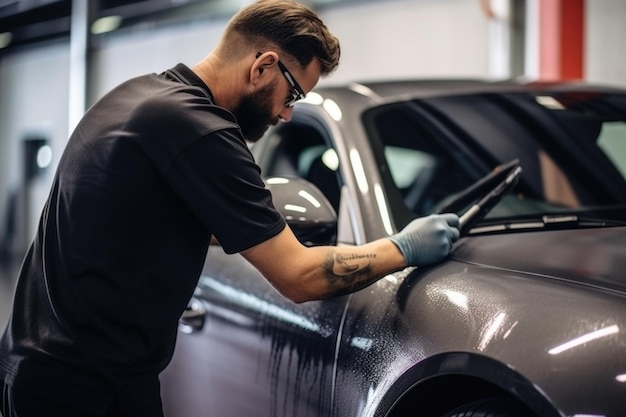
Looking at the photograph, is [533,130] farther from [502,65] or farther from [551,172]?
[502,65]

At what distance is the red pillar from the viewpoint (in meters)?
5.42

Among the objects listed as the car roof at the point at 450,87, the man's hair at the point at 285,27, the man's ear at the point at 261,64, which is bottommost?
the car roof at the point at 450,87

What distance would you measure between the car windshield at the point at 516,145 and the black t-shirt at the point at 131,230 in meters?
0.78

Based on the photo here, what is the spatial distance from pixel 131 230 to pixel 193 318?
88 centimetres

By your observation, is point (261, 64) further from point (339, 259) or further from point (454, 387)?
point (454, 387)

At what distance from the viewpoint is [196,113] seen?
5.55 feet

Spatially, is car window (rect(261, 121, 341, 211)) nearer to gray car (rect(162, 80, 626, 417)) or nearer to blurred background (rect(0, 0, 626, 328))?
gray car (rect(162, 80, 626, 417))

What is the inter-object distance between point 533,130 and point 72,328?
4.81 feet

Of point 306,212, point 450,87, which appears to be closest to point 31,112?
point 450,87

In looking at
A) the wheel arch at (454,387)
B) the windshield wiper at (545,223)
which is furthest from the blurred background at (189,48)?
the wheel arch at (454,387)

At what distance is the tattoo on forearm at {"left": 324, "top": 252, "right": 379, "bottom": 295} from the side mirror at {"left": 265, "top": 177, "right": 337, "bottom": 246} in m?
0.27

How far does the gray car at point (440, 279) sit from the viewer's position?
1.57 metres

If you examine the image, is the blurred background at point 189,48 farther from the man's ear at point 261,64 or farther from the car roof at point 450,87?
the man's ear at point 261,64

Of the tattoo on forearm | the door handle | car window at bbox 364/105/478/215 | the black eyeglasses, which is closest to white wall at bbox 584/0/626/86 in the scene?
car window at bbox 364/105/478/215
